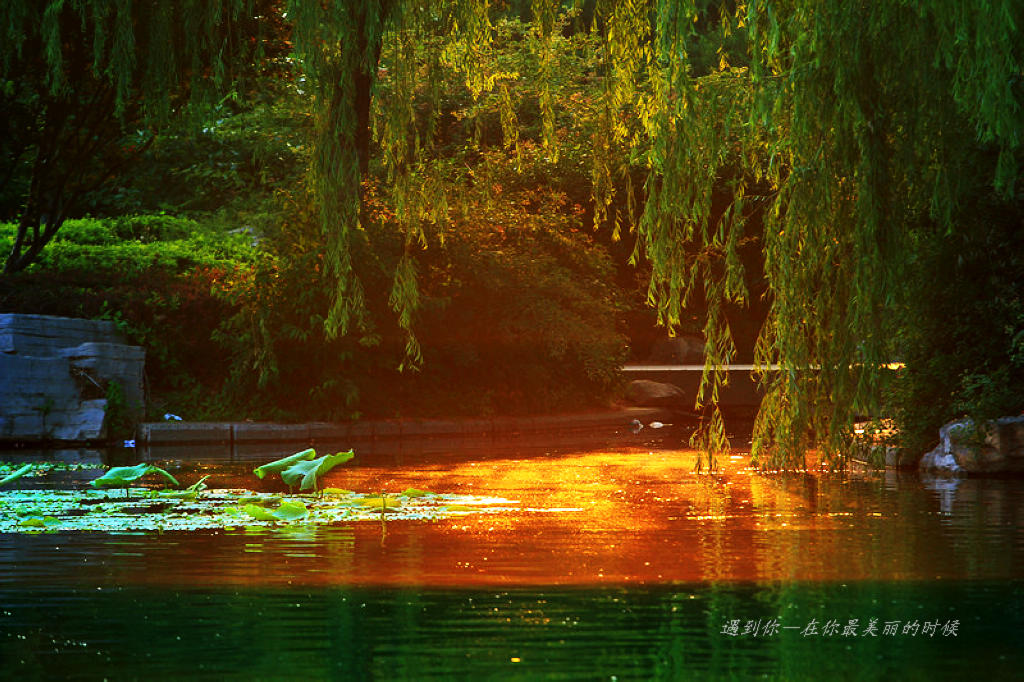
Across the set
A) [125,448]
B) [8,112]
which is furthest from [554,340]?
[8,112]

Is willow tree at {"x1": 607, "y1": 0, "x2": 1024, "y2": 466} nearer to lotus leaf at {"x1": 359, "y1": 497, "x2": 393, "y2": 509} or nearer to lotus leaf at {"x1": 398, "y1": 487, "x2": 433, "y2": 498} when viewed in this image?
lotus leaf at {"x1": 359, "y1": 497, "x2": 393, "y2": 509}

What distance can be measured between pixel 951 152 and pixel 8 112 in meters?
16.9

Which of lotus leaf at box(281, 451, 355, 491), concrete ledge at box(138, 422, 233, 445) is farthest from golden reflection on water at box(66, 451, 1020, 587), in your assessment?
concrete ledge at box(138, 422, 233, 445)

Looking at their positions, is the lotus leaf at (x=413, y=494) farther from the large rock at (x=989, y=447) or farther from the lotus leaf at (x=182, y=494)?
the large rock at (x=989, y=447)

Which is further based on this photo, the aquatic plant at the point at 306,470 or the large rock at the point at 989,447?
the large rock at the point at 989,447

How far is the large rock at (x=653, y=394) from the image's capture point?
27.2m

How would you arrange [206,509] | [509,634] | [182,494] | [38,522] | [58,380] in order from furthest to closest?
[58,380] → [182,494] → [206,509] → [38,522] → [509,634]

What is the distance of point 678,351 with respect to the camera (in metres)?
33.4

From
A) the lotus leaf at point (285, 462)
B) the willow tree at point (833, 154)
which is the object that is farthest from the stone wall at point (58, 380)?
the willow tree at point (833, 154)

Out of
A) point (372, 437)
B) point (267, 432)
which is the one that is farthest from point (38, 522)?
point (372, 437)

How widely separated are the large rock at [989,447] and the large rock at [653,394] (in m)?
11.9

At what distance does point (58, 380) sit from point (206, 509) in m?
8.59

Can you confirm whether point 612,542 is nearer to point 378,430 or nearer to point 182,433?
point 182,433

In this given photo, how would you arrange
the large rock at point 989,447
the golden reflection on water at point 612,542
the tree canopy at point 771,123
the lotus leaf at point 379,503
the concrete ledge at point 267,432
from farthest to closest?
the concrete ledge at point 267,432, the large rock at point 989,447, the lotus leaf at point 379,503, the tree canopy at point 771,123, the golden reflection on water at point 612,542
